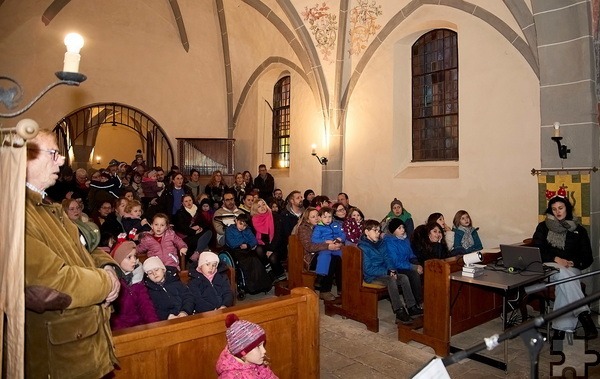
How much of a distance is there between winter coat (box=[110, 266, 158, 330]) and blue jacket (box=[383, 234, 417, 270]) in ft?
9.64

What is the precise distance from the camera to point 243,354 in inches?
91.8

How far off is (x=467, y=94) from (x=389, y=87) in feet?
5.34

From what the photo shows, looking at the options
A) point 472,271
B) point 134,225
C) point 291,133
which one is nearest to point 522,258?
point 472,271

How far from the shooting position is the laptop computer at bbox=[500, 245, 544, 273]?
4.35 metres

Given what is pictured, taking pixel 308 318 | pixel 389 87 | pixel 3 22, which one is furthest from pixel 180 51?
pixel 308 318

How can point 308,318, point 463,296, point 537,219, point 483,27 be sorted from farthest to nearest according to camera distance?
1. point 483,27
2. point 537,219
3. point 463,296
4. point 308,318

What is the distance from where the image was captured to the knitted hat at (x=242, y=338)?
91.6 inches

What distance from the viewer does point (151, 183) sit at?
8867mm

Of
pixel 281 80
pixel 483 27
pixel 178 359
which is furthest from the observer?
pixel 281 80

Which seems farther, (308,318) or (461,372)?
(461,372)

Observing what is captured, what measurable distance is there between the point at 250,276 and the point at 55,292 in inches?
174

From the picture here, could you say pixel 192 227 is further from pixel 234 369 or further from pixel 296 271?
pixel 234 369

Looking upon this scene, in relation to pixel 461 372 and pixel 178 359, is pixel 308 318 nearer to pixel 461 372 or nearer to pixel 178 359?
pixel 178 359

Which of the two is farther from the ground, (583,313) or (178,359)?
(178,359)
